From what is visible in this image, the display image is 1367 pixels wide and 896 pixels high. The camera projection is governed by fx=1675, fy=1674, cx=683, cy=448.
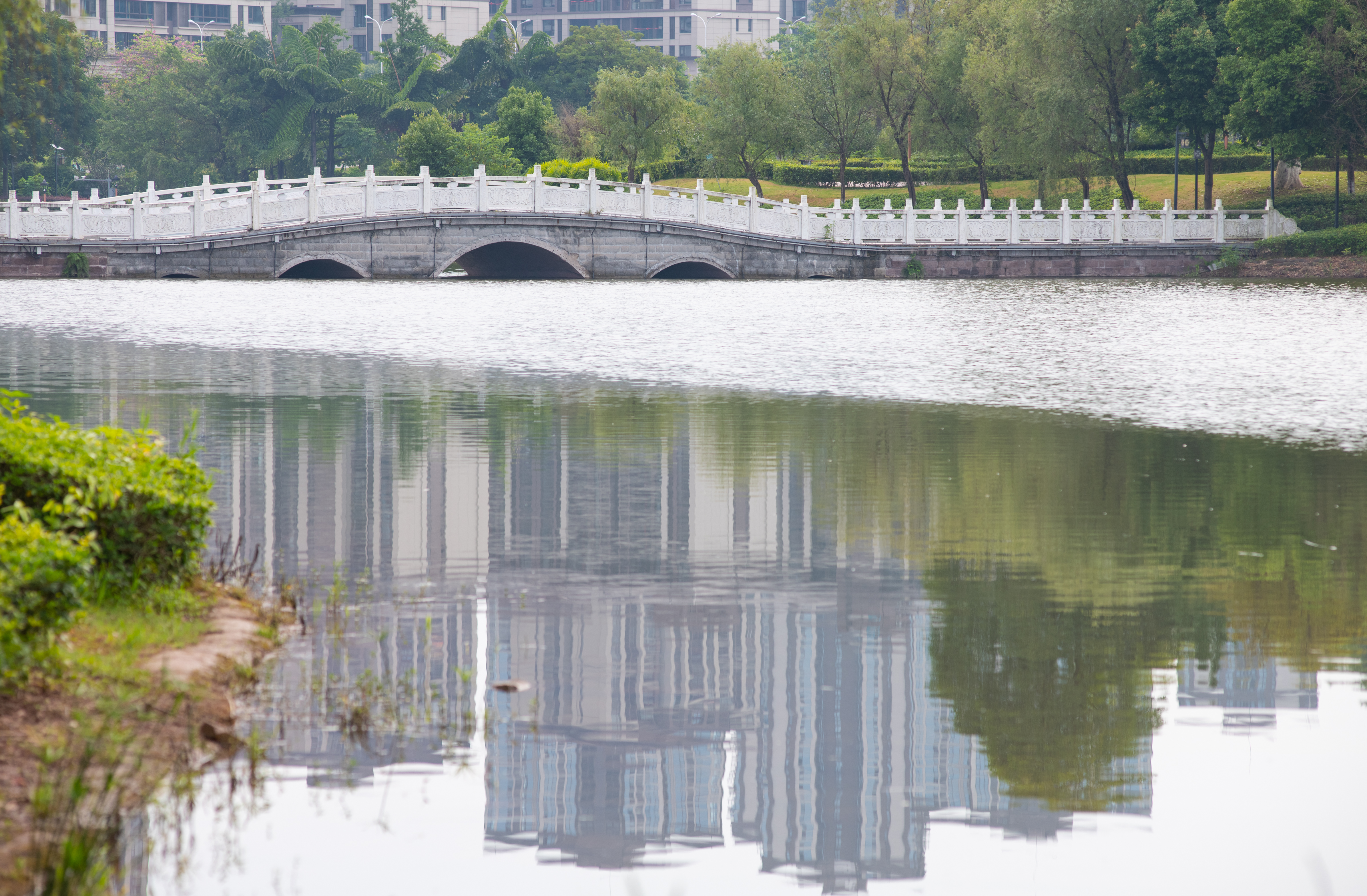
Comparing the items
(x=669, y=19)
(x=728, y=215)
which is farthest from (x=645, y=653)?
(x=669, y=19)

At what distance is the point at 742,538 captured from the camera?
7426 mm

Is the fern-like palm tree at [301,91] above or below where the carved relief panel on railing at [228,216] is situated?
above

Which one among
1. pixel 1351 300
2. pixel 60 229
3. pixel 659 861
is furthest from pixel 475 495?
pixel 60 229

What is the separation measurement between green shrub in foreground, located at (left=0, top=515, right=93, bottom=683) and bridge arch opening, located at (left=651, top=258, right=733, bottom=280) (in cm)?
3830

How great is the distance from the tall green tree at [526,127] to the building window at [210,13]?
6485 cm

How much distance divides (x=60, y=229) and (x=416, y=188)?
8026 mm

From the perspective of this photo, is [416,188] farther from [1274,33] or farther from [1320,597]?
[1320,597]

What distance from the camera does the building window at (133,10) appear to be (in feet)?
379

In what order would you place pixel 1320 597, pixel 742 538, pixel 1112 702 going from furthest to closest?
pixel 742 538
pixel 1320 597
pixel 1112 702

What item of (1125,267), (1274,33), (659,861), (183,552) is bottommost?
(659,861)

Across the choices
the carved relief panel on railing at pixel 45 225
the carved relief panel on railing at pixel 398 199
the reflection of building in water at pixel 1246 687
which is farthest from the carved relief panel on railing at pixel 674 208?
the reflection of building in water at pixel 1246 687

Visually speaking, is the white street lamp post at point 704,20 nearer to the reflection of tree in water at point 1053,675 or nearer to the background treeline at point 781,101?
the background treeline at point 781,101

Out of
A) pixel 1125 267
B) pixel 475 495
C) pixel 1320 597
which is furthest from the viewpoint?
pixel 1125 267

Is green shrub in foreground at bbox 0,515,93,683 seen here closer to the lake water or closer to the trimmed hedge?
the lake water
